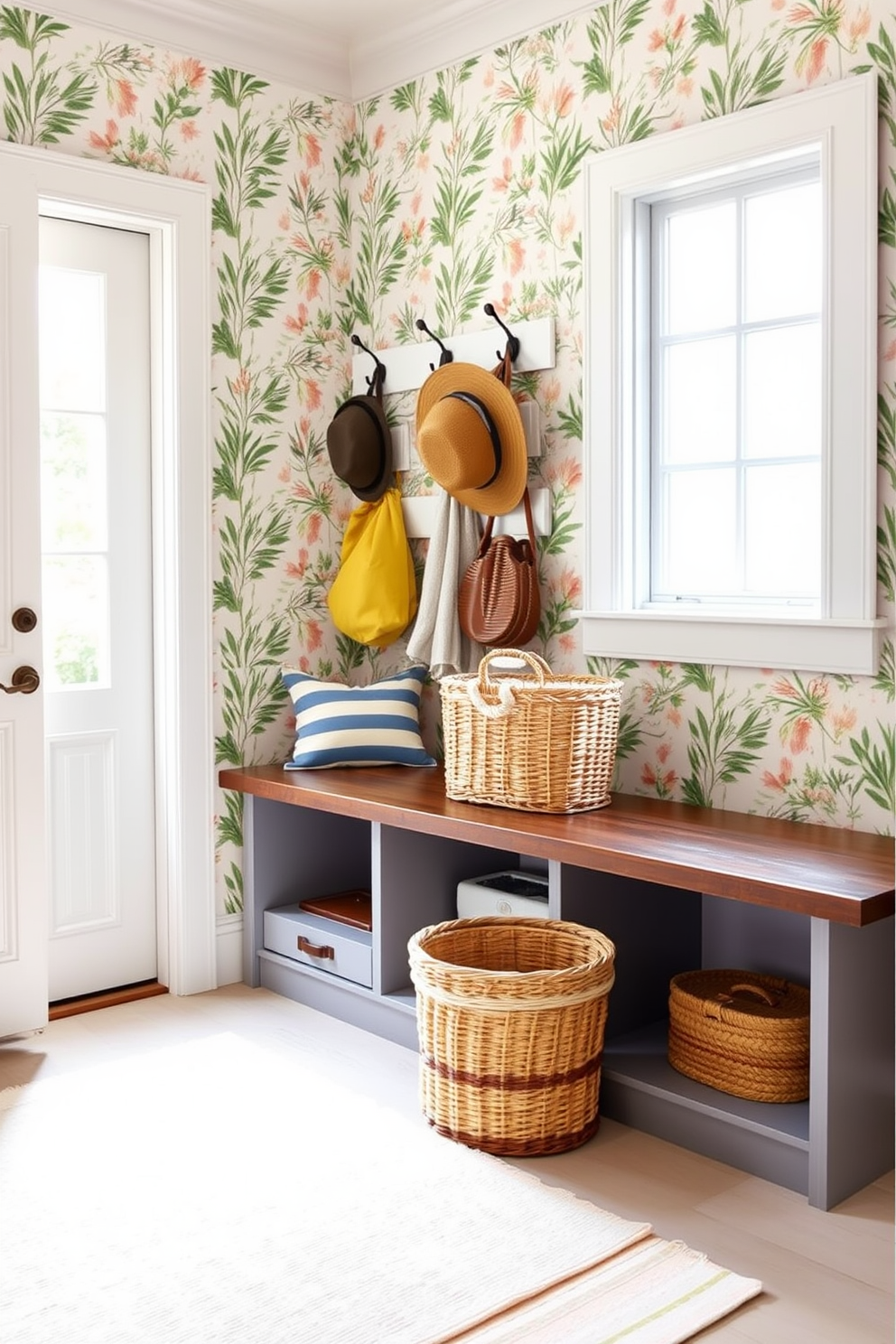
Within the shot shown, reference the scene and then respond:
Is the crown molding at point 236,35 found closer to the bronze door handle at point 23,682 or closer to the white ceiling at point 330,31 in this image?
the white ceiling at point 330,31

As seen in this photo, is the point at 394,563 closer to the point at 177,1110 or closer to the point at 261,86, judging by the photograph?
the point at 261,86

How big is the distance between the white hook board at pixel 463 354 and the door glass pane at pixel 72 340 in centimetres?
79

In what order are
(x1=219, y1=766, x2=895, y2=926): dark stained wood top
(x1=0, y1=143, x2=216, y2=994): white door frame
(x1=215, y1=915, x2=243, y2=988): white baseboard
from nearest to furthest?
(x1=219, y1=766, x2=895, y2=926): dark stained wood top < (x1=0, y1=143, x2=216, y2=994): white door frame < (x1=215, y1=915, x2=243, y2=988): white baseboard

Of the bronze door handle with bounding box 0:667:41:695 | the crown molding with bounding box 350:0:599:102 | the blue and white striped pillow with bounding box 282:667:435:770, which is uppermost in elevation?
the crown molding with bounding box 350:0:599:102

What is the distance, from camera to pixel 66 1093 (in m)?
2.70

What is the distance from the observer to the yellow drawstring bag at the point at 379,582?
3529 mm

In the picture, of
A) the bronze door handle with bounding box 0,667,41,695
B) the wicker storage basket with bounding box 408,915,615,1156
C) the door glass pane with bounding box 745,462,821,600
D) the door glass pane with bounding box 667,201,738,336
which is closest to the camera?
the wicker storage basket with bounding box 408,915,615,1156

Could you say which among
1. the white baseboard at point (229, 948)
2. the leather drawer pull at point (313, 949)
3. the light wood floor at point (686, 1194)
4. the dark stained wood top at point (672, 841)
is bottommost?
the light wood floor at point (686, 1194)

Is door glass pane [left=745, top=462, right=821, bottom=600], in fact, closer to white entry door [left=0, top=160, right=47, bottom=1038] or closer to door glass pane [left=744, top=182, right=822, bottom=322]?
door glass pane [left=744, top=182, right=822, bottom=322]

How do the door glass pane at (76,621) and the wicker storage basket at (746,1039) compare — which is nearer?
the wicker storage basket at (746,1039)

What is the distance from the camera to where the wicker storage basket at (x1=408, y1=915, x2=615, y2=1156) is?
2369mm

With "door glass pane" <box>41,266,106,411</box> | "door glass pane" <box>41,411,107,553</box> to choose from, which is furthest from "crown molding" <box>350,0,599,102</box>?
"door glass pane" <box>41,411,107,553</box>

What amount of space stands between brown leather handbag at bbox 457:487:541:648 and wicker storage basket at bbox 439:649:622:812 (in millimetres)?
314

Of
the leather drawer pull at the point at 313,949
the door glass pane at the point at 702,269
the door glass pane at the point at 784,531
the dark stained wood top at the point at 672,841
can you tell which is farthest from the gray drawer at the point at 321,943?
the door glass pane at the point at 702,269
